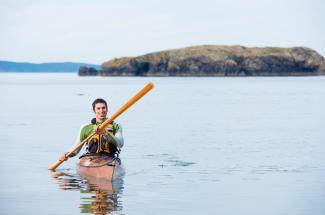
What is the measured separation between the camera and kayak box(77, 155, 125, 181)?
1786cm

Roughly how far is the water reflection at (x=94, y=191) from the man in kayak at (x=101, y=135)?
0.76 meters

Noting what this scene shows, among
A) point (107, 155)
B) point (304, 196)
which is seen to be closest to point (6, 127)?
point (107, 155)

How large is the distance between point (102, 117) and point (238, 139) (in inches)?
540

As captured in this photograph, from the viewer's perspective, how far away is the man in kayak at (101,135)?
1712 cm

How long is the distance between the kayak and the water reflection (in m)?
0.13

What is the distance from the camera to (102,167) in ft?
58.7

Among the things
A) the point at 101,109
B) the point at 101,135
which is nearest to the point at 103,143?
the point at 101,135

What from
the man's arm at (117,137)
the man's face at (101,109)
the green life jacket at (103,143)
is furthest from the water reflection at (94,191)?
the man's face at (101,109)

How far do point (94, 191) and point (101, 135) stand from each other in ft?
5.08

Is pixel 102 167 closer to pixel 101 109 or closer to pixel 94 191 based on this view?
pixel 94 191

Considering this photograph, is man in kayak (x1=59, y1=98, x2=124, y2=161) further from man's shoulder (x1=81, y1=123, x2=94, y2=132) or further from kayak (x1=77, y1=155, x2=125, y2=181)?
kayak (x1=77, y1=155, x2=125, y2=181)

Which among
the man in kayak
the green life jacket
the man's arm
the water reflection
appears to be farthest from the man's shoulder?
the water reflection

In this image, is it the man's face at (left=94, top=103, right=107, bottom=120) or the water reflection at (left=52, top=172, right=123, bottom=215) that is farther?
the man's face at (left=94, top=103, right=107, bottom=120)

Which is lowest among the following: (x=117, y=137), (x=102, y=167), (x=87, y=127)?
(x=102, y=167)
